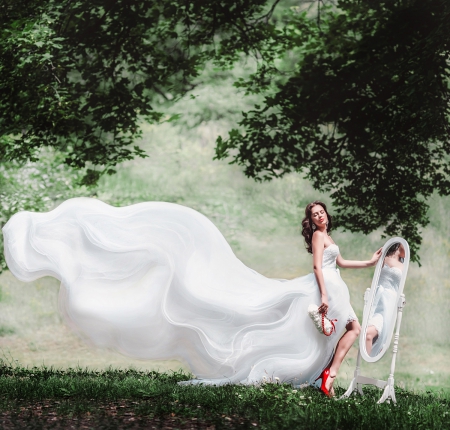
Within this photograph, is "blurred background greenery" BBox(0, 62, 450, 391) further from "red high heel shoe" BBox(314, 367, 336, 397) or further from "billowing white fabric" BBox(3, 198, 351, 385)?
"red high heel shoe" BBox(314, 367, 336, 397)

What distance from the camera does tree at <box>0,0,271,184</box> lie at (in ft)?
26.0

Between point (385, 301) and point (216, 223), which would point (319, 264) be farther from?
point (216, 223)

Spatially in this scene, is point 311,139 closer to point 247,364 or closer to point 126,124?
point 126,124

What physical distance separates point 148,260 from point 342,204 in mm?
2672

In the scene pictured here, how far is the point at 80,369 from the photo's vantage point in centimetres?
737

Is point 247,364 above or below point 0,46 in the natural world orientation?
below

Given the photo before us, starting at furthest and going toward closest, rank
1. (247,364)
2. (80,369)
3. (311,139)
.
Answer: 1. (311,139)
2. (80,369)
3. (247,364)

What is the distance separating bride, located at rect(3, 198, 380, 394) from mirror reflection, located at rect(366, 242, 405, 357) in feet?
1.04

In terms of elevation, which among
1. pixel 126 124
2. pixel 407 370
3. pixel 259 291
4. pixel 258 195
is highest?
pixel 126 124

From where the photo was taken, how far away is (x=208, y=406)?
16.6 ft

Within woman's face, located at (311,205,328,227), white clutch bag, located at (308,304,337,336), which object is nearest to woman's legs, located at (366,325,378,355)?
white clutch bag, located at (308,304,337,336)

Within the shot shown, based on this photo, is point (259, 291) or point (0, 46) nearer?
point (259, 291)

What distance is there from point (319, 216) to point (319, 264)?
433 mm

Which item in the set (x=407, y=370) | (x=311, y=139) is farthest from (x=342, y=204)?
(x=407, y=370)
